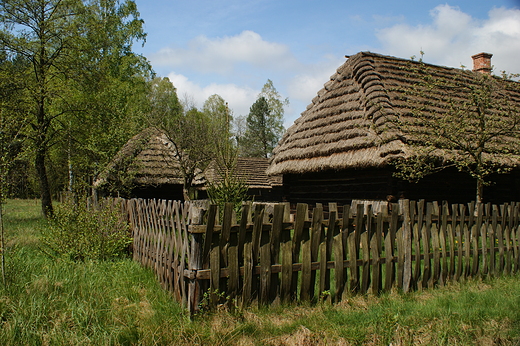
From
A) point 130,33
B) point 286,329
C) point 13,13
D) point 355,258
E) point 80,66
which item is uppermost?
point 130,33

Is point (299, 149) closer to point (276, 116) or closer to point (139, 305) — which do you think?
point (139, 305)

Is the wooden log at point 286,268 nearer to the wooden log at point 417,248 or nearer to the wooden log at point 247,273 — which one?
the wooden log at point 247,273

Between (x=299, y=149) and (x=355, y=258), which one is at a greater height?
(x=299, y=149)

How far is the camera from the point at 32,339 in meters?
3.19

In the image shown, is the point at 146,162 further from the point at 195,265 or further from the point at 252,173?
the point at 195,265

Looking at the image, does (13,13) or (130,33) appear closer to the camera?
(13,13)

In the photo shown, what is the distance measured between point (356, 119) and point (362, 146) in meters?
1.24

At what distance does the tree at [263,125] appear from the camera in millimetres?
42297

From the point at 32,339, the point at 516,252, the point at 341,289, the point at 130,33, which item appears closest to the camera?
the point at 32,339

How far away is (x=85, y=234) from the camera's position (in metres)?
6.07

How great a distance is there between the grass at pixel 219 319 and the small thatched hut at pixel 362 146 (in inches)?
211

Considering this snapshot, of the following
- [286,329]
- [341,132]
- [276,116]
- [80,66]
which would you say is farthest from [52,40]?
[276,116]

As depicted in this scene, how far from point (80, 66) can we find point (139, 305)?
40.5 ft

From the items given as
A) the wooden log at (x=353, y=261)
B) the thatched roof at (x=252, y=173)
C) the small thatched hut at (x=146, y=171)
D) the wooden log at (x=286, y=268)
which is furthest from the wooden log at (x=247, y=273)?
the thatched roof at (x=252, y=173)
